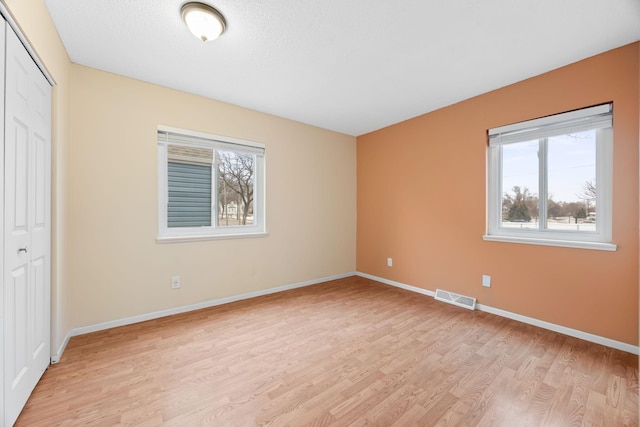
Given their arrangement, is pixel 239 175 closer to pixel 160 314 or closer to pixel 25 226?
pixel 160 314

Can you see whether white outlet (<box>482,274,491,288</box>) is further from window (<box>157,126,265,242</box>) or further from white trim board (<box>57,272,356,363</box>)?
window (<box>157,126,265,242</box>)

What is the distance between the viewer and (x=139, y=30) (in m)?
1.93

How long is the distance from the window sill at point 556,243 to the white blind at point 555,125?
101 centimetres

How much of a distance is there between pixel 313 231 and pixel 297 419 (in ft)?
9.16

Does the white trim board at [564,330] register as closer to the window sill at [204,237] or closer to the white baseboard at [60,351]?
the window sill at [204,237]

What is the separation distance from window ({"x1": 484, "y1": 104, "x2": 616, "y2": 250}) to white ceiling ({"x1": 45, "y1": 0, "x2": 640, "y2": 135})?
1.85 ft

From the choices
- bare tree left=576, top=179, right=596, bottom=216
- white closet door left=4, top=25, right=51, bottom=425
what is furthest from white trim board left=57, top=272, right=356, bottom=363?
bare tree left=576, top=179, right=596, bottom=216

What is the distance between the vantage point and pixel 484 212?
297 cm

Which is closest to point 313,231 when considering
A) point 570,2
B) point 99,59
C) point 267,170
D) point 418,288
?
point 267,170

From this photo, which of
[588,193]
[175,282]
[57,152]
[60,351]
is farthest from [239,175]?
[588,193]

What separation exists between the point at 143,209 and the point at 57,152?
2.76ft

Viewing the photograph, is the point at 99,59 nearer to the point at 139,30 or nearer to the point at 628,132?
the point at 139,30

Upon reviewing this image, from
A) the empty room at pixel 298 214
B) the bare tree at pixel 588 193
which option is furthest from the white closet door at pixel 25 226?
the bare tree at pixel 588 193

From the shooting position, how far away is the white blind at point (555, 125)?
2.22m
